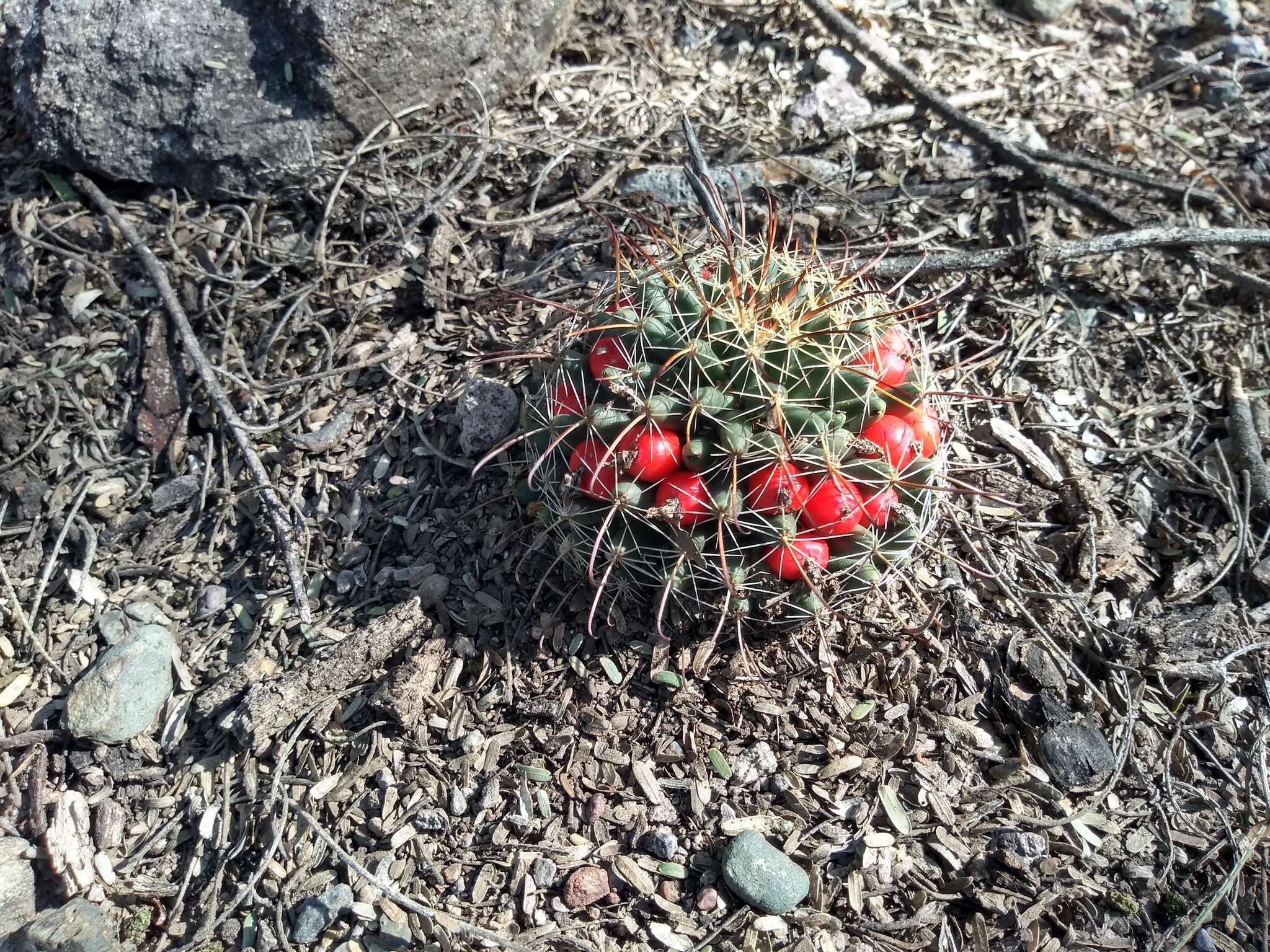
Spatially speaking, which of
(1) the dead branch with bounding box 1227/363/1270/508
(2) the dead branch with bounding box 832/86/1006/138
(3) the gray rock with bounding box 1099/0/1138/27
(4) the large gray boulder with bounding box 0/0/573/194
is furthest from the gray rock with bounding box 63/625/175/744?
(3) the gray rock with bounding box 1099/0/1138/27

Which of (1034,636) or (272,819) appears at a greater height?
(1034,636)

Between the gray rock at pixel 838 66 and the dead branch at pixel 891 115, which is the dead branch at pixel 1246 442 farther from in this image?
the gray rock at pixel 838 66

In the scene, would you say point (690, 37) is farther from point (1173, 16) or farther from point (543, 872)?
point (543, 872)

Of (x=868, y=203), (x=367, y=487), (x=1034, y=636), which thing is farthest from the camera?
(x=868, y=203)

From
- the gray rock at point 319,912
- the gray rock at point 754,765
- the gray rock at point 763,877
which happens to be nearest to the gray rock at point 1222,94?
the gray rock at point 754,765

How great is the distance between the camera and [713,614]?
10.1 feet

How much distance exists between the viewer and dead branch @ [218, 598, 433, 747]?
3.06 meters

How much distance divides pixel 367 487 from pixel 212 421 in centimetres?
76

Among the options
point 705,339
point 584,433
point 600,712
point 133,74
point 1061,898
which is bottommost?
point 1061,898

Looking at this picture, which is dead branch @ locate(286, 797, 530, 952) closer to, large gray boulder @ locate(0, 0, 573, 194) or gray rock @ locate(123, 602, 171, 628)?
gray rock @ locate(123, 602, 171, 628)

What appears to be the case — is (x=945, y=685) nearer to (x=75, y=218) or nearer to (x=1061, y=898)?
(x=1061, y=898)

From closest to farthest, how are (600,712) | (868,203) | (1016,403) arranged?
(600,712)
(1016,403)
(868,203)

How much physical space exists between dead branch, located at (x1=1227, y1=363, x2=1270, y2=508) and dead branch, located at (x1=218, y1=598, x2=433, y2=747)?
3.43m

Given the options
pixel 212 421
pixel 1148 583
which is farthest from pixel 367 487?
pixel 1148 583
